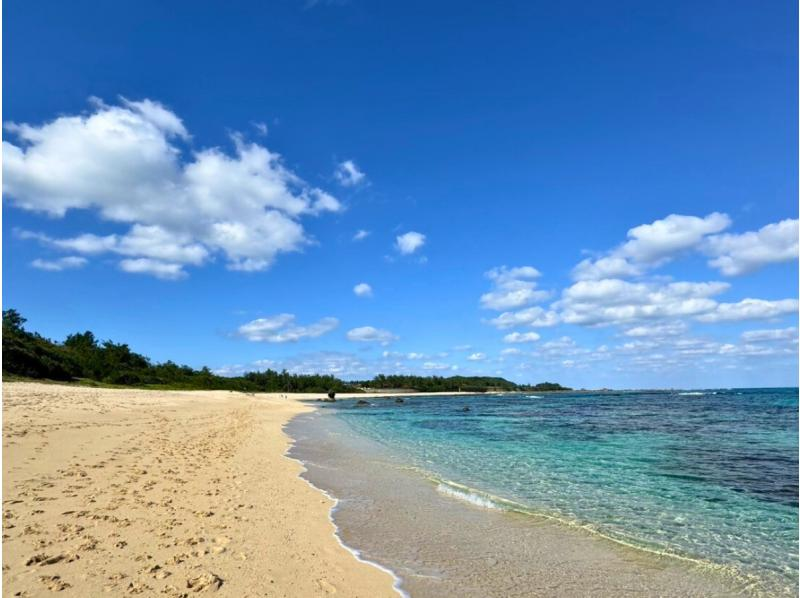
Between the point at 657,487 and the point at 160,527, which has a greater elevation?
the point at 160,527

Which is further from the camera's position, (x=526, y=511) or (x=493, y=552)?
(x=526, y=511)

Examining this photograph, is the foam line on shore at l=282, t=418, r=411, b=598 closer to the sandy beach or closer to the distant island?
the sandy beach

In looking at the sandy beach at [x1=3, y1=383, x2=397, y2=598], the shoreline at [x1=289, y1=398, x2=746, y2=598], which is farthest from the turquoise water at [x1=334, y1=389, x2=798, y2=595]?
the sandy beach at [x1=3, y1=383, x2=397, y2=598]

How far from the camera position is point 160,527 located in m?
7.48

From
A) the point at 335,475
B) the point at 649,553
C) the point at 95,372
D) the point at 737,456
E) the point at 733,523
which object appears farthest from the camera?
the point at 95,372

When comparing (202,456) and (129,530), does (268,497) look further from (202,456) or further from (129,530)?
(202,456)

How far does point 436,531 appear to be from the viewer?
8.92 metres

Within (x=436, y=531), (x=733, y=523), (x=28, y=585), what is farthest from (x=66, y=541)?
(x=733, y=523)

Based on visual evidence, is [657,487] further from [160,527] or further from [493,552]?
[160,527]

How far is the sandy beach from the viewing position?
18.6 ft

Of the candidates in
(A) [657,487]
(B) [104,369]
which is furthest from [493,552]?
(B) [104,369]

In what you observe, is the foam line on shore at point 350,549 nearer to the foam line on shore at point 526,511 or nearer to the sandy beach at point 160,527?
the sandy beach at point 160,527

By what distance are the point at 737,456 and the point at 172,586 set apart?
71.8 ft

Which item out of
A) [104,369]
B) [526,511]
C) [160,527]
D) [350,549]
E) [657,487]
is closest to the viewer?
[160,527]
